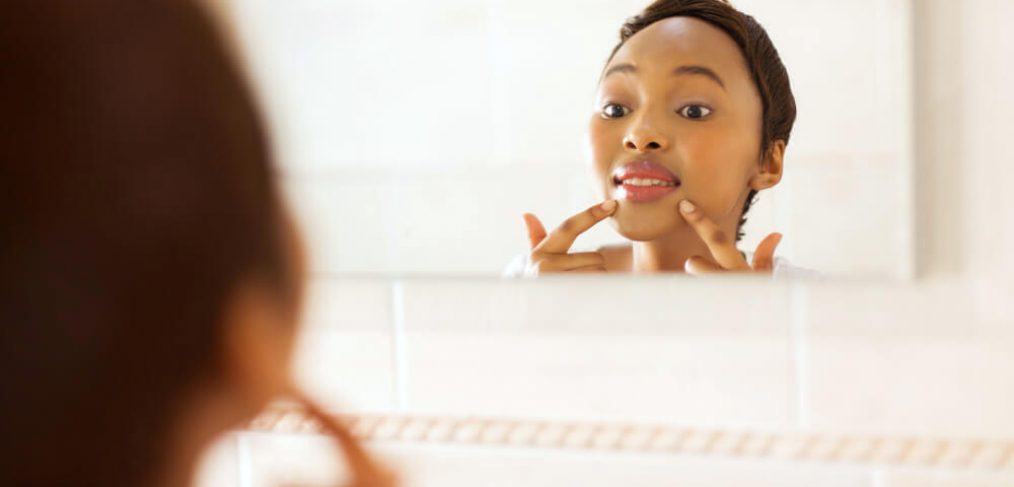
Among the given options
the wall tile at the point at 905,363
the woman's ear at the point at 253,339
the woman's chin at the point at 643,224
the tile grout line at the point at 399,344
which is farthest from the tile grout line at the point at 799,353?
the woman's ear at the point at 253,339

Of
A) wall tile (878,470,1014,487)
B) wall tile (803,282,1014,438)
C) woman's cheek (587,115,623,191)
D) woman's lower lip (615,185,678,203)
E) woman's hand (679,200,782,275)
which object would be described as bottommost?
wall tile (878,470,1014,487)

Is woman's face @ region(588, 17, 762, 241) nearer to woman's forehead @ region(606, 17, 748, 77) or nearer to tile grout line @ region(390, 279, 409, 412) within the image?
woman's forehead @ region(606, 17, 748, 77)

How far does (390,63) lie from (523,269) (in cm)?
24

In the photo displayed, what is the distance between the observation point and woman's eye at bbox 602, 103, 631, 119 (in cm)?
93

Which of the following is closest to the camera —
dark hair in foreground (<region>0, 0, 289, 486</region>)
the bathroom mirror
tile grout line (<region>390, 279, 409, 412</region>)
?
dark hair in foreground (<region>0, 0, 289, 486</region>)

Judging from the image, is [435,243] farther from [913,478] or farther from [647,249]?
[913,478]

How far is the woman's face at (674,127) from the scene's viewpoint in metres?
0.90

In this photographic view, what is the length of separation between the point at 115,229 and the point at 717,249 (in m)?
0.67

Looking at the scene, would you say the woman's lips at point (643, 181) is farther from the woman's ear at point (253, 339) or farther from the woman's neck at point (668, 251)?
the woman's ear at point (253, 339)

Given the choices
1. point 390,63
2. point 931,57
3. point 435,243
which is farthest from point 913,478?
point 390,63

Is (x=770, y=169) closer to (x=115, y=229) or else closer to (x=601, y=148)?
(x=601, y=148)

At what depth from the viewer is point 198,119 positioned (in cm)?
34

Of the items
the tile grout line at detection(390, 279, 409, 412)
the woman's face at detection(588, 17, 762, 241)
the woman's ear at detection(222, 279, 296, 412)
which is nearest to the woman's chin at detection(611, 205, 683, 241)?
the woman's face at detection(588, 17, 762, 241)

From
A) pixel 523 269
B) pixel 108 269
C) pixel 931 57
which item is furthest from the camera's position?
pixel 523 269
